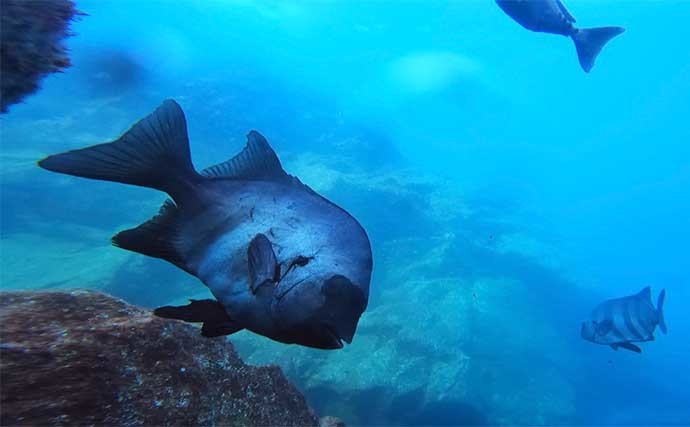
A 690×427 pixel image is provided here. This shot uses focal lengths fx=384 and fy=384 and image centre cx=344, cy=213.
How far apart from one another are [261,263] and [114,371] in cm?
161

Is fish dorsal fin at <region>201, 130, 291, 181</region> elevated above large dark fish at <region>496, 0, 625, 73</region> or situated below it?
below

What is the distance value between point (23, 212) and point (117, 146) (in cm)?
1672

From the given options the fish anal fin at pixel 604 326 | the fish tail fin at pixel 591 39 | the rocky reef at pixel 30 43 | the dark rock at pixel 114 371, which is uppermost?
the fish tail fin at pixel 591 39

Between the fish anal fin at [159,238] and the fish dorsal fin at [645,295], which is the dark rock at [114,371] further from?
the fish dorsal fin at [645,295]

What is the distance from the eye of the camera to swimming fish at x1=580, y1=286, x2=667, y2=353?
5.64 m

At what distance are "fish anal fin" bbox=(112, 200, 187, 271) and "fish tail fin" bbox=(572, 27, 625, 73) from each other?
13.8 ft

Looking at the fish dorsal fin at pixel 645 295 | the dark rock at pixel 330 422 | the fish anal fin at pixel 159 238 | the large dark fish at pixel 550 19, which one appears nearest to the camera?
the fish anal fin at pixel 159 238

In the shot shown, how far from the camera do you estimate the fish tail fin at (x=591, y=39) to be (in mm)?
3943

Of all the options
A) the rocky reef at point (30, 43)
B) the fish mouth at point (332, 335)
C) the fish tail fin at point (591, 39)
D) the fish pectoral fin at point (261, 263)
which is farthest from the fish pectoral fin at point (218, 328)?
the fish tail fin at point (591, 39)

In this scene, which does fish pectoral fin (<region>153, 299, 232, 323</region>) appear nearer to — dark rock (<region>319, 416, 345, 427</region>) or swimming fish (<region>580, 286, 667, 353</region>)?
dark rock (<region>319, 416, 345, 427</region>)

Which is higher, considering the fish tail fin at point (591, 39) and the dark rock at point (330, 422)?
the fish tail fin at point (591, 39)

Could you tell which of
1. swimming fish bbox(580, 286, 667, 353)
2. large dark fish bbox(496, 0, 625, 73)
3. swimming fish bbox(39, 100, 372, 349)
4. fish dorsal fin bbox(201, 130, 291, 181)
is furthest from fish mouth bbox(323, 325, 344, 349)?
swimming fish bbox(580, 286, 667, 353)

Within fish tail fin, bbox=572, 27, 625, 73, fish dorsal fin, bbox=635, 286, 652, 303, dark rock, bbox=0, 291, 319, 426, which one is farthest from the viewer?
fish dorsal fin, bbox=635, 286, 652, 303

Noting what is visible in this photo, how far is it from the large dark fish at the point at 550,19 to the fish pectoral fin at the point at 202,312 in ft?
11.2
